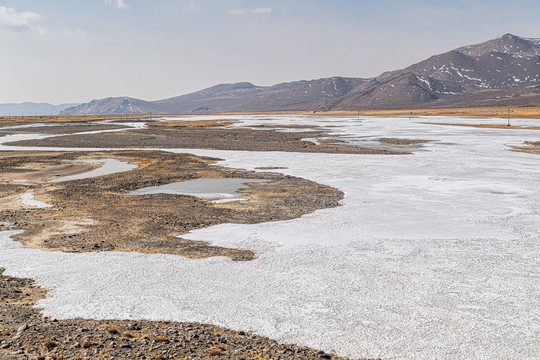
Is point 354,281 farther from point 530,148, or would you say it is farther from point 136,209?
point 530,148

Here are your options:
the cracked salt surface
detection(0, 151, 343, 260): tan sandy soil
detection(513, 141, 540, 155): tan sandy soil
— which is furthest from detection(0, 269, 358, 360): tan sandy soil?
detection(513, 141, 540, 155): tan sandy soil

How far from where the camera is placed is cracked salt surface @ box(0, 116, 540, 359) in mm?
8797

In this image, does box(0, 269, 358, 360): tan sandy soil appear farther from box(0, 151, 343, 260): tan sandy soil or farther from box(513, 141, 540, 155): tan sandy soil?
box(513, 141, 540, 155): tan sandy soil

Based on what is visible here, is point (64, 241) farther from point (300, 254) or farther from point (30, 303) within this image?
point (300, 254)

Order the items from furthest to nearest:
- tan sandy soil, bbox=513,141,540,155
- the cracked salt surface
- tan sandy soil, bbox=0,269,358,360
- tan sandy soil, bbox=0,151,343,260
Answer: tan sandy soil, bbox=513,141,540,155 → tan sandy soil, bbox=0,151,343,260 → the cracked salt surface → tan sandy soil, bbox=0,269,358,360

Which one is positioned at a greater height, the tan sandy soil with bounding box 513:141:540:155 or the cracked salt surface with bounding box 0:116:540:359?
the cracked salt surface with bounding box 0:116:540:359

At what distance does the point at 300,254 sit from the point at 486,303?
509 cm

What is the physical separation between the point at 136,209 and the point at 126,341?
12.3 metres

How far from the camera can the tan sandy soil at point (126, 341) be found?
25.8 ft

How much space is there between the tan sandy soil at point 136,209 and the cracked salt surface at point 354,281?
84cm

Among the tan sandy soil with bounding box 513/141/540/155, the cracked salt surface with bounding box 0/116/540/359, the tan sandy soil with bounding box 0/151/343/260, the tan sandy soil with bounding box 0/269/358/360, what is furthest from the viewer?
the tan sandy soil with bounding box 513/141/540/155

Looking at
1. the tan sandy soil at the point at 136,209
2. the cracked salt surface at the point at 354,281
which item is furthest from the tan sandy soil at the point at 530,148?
the tan sandy soil at the point at 136,209

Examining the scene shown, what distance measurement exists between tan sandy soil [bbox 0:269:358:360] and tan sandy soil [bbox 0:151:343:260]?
14.9ft

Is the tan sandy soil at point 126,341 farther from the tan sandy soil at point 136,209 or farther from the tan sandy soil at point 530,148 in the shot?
the tan sandy soil at point 530,148
